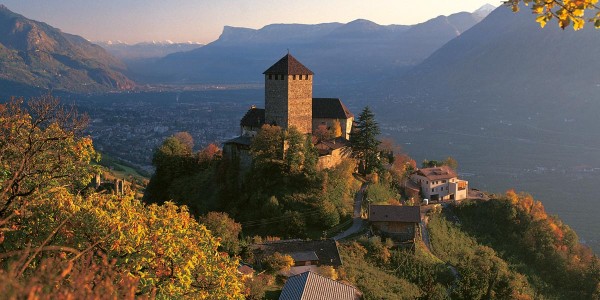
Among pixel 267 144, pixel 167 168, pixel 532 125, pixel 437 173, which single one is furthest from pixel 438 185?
pixel 532 125

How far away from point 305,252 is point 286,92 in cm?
1293

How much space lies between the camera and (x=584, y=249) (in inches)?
1503

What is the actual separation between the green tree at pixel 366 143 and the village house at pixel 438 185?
496cm

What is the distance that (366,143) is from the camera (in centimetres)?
3753

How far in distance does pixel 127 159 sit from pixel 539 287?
278ft

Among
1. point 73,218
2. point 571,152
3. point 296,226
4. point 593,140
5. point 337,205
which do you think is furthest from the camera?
point 593,140

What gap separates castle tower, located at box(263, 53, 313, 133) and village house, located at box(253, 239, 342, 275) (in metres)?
10.9

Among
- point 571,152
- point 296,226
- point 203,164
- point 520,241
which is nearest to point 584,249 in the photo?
point 520,241

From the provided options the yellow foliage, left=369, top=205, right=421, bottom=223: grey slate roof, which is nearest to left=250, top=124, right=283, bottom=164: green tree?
left=369, top=205, right=421, bottom=223: grey slate roof

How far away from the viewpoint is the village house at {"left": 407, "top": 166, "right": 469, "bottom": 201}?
133ft

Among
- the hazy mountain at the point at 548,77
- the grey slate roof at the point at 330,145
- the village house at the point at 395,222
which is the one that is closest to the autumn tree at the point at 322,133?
the grey slate roof at the point at 330,145

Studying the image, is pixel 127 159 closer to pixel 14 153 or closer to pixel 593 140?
pixel 14 153

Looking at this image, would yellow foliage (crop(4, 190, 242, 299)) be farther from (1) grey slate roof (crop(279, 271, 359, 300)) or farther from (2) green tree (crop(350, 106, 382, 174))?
(2) green tree (crop(350, 106, 382, 174))

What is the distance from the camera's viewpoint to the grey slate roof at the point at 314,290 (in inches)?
674
